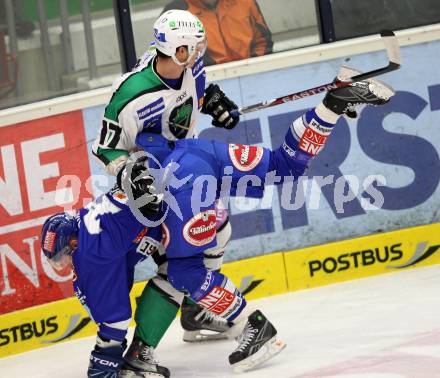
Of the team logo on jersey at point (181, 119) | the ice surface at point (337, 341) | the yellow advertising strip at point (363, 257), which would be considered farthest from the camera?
the yellow advertising strip at point (363, 257)

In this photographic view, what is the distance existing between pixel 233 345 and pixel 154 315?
1.54 feet

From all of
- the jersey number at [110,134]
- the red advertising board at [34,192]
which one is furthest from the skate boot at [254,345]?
the red advertising board at [34,192]

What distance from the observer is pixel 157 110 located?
13.0 feet

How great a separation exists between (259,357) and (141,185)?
749 mm

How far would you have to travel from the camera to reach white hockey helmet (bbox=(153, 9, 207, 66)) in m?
3.84

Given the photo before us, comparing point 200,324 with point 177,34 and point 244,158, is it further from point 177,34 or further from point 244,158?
point 177,34

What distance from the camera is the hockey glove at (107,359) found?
390 centimetres

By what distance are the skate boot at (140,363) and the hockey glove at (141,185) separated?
0.53m

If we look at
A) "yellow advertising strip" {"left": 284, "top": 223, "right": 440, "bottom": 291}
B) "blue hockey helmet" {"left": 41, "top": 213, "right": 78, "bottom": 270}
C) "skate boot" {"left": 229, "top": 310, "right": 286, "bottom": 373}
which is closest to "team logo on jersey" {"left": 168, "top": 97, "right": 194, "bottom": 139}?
"blue hockey helmet" {"left": 41, "top": 213, "right": 78, "bottom": 270}

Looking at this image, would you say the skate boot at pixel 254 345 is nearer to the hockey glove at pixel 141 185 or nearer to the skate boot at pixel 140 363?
the skate boot at pixel 140 363

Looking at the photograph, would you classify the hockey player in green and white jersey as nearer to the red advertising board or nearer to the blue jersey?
the blue jersey

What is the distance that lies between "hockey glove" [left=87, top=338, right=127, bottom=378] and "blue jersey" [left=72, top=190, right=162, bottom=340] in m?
0.04

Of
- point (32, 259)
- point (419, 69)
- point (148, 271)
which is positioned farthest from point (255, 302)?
point (419, 69)

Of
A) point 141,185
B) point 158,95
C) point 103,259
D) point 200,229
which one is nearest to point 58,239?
point 103,259
